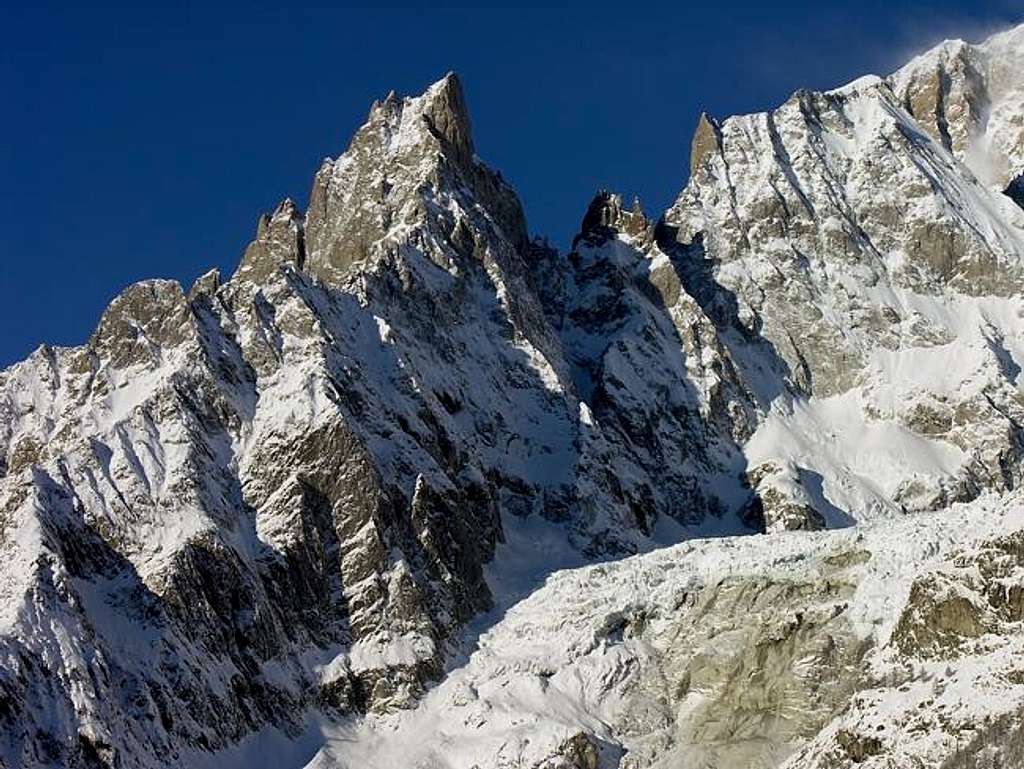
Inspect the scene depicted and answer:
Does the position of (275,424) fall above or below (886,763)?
above

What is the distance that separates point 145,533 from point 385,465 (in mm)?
25807

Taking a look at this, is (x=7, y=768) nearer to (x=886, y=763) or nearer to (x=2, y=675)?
(x=2, y=675)

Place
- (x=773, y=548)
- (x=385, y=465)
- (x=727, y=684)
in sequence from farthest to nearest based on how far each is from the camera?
(x=385, y=465) → (x=773, y=548) → (x=727, y=684)

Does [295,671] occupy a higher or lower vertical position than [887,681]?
higher

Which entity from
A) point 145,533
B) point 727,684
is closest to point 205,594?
point 145,533

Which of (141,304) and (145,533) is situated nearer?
(145,533)

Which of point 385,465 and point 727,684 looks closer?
point 727,684

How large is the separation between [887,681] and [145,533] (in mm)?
62982

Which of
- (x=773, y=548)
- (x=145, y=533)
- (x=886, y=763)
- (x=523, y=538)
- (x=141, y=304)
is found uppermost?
(x=141, y=304)

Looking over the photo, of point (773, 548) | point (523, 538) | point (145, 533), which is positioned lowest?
point (773, 548)

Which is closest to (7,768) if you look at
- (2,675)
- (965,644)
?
(2,675)

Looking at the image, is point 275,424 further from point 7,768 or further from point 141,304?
point 7,768

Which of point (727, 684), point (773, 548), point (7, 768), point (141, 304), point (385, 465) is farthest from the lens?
point (141, 304)

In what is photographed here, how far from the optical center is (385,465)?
17300cm
